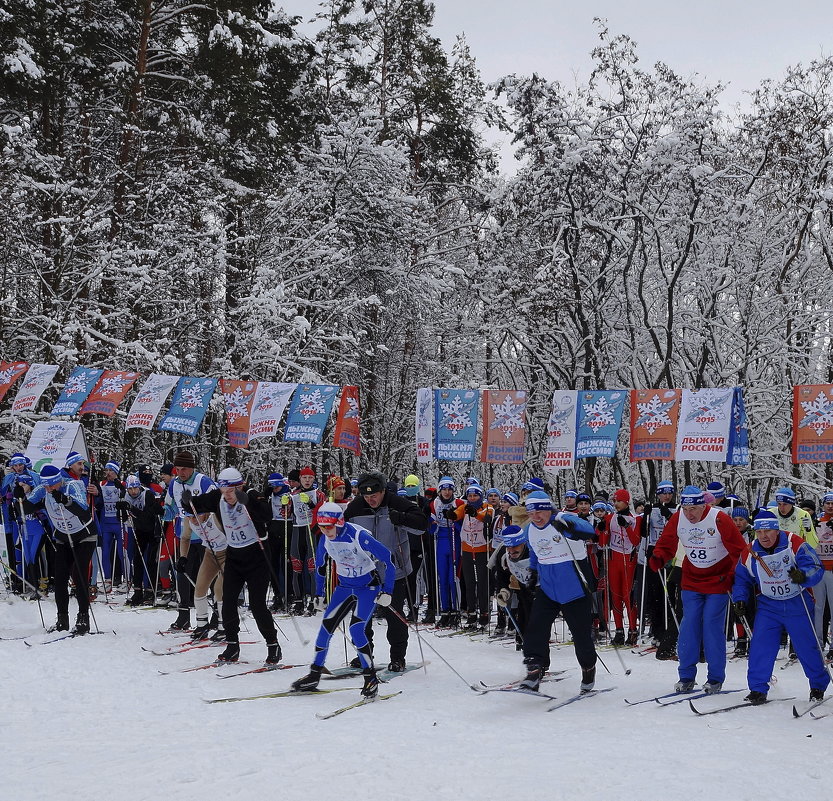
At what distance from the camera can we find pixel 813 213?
20328 mm

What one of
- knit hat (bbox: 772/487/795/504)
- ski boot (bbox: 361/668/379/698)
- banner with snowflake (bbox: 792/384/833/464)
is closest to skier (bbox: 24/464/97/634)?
ski boot (bbox: 361/668/379/698)

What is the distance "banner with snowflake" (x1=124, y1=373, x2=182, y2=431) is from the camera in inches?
661

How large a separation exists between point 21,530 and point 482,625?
699cm

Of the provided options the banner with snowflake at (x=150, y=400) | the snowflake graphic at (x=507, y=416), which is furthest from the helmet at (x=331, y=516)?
the banner with snowflake at (x=150, y=400)

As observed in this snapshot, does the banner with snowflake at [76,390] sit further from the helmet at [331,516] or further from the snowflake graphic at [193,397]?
the helmet at [331,516]

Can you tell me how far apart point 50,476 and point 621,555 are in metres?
7.04

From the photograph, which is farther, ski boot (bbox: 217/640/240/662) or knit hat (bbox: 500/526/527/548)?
ski boot (bbox: 217/640/240/662)

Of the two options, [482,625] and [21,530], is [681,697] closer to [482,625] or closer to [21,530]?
[482,625]

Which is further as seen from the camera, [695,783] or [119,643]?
[119,643]

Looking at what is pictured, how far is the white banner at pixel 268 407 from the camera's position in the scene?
1622 cm

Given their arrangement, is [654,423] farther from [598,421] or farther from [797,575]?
[797,575]

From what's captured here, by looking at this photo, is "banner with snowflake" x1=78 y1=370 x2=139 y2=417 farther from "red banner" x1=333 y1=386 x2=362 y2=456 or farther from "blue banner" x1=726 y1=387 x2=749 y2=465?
"blue banner" x1=726 y1=387 x2=749 y2=465

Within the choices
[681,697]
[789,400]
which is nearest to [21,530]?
[681,697]

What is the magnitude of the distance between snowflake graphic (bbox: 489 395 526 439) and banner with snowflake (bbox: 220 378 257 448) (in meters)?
4.36
